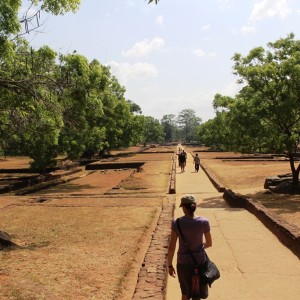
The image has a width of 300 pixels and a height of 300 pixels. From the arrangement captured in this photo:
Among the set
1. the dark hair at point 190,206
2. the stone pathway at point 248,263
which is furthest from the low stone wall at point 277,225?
the dark hair at point 190,206

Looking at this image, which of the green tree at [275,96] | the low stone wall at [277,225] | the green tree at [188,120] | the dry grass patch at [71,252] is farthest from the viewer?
the green tree at [188,120]

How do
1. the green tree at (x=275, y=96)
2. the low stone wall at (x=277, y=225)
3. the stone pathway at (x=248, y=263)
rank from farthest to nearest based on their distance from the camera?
the green tree at (x=275, y=96) → the low stone wall at (x=277, y=225) → the stone pathway at (x=248, y=263)

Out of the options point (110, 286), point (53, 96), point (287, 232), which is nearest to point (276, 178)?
point (287, 232)

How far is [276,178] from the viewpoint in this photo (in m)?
17.9

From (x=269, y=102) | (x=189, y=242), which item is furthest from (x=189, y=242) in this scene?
(x=269, y=102)

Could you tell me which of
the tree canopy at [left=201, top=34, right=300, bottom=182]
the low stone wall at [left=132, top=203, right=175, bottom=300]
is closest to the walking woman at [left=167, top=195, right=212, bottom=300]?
the low stone wall at [left=132, top=203, right=175, bottom=300]

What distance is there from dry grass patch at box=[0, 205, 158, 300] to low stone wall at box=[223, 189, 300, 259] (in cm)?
305

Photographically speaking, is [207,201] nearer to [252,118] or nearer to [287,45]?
[252,118]

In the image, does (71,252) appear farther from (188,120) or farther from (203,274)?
(188,120)

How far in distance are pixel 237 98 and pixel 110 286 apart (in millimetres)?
12256

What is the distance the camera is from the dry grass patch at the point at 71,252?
5328 millimetres

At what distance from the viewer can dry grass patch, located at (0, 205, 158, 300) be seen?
533cm

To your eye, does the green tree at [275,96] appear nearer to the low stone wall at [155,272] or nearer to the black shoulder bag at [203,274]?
the low stone wall at [155,272]

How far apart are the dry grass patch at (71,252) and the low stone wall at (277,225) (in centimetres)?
305
